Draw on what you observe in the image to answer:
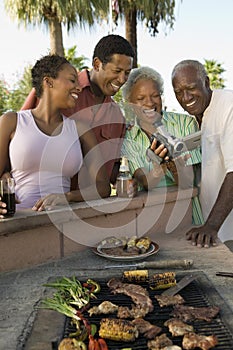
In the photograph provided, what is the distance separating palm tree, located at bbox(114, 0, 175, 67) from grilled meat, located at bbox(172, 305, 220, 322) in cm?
988

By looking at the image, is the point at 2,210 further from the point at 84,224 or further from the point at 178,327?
the point at 178,327

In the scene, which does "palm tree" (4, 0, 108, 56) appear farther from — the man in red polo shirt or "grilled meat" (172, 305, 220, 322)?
"grilled meat" (172, 305, 220, 322)

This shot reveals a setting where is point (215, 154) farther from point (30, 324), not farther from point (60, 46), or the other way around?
point (60, 46)

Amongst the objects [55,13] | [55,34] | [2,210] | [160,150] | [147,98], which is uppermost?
[55,13]

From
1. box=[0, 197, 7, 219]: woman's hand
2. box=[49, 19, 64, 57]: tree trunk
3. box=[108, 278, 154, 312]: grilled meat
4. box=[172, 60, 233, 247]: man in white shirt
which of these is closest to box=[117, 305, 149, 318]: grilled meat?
box=[108, 278, 154, 312]: grilled meat

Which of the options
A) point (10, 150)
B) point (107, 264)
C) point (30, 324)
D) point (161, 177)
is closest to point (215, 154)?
point (161, 177)

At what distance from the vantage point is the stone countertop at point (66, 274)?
1874mm

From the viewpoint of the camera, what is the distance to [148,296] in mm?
2057

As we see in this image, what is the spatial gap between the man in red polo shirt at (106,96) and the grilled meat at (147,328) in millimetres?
1459

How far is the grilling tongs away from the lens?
2.09 metres

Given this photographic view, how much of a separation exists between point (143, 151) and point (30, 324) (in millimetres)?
1598

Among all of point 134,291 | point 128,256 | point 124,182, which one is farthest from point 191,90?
point 134,291

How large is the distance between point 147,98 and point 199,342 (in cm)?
181

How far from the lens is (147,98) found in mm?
3105
